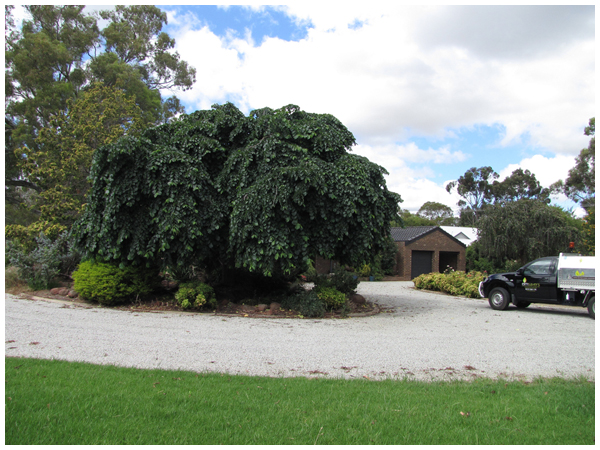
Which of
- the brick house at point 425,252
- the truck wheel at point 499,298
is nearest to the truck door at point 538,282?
the truck wheel at point 499,298

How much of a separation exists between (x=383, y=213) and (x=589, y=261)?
18.7 ft

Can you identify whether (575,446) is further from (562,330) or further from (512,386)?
(562,330)

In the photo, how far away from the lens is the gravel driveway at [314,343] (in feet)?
20.5

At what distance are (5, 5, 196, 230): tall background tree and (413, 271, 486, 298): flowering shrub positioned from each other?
1606 cm

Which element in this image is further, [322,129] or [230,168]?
[322,129]

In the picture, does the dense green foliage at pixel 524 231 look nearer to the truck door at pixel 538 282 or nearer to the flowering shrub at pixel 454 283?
the flowering shrub at pixel 454 283

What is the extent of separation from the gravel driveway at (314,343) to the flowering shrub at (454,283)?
622 cm

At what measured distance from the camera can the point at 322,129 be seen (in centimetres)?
1225

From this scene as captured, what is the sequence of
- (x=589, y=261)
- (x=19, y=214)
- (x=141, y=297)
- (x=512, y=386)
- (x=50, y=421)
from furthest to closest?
1. (x=19, y=214)
2. (x=141, y=297)
3. (x=589, y=261)
4. (x=512, y=386)
5. (x=50, y=421)

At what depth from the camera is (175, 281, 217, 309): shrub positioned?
11516mm

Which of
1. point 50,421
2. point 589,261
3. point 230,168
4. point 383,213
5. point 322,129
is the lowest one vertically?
point 50,421

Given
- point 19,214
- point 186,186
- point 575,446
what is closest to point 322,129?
point 186,186

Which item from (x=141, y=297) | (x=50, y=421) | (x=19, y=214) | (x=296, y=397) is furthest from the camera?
(x=19, y=214)

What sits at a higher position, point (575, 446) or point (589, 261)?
point (589, 261)
